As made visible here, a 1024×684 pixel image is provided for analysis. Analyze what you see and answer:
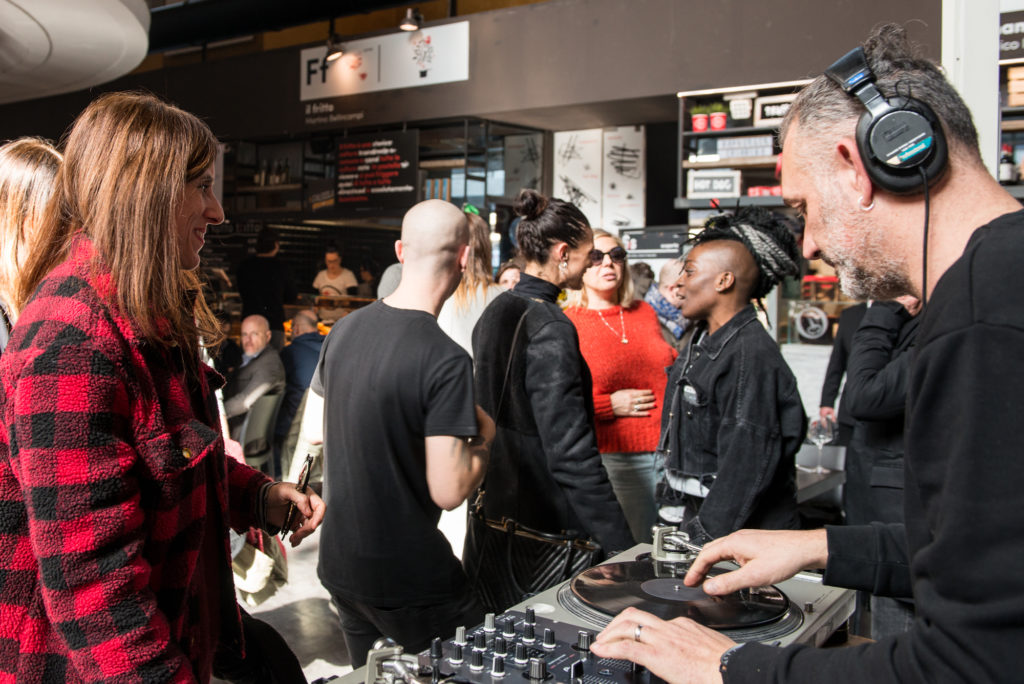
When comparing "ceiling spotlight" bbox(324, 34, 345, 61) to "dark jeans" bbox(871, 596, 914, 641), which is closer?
"dark jeans" bbox(871, 596, 914, 641)

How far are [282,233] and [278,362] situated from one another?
4.62 m

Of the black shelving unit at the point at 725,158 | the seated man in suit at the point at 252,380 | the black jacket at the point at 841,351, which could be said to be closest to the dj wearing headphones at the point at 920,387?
the black jacket at the point at 841,351

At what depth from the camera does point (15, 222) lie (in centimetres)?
142

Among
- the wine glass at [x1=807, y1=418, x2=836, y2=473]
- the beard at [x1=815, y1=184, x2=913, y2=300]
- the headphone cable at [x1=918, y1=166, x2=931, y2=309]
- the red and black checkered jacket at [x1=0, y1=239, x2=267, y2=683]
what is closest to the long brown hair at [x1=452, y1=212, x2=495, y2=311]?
the wine glass at [x1=807, y1=418, x2=836, y2=473]

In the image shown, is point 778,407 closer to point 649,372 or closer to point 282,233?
point 649,372

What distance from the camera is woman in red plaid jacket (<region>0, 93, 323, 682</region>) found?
0.95m

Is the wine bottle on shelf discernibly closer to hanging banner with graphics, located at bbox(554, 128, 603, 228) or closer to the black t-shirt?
hanging banner with graphics, located at bbox(554, 128, 603, 228)

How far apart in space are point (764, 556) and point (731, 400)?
3.41ft

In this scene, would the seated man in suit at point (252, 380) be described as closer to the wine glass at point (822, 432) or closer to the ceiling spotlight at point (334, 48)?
the wine glass at point (822, 432)

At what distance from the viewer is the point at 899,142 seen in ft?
2.84

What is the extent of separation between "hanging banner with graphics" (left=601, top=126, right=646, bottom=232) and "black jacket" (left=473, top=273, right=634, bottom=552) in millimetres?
4826

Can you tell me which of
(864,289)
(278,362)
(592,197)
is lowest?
(278,362)

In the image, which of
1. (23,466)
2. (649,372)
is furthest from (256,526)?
(649,372)

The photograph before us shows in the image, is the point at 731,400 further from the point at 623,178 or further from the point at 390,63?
the point at 390,63
